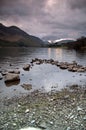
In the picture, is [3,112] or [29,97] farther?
[29,97]

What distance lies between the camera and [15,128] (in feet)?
38.5

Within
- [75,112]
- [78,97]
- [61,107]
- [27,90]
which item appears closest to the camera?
[75,112]

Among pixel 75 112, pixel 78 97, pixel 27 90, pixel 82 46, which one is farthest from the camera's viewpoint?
pixel 82 46

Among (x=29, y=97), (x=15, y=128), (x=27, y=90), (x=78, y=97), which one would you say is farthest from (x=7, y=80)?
(x=15, y=128)

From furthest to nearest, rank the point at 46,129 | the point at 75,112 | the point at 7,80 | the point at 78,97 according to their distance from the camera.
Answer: the point at 7,80 < the point at 78,97 < the point at 75,112 < the point at 46,129

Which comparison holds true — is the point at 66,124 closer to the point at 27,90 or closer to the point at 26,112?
the point at 26,112

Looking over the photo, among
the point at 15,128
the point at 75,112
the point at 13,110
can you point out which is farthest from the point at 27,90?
the point at 15,128

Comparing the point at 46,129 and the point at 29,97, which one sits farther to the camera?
the point at 29,97

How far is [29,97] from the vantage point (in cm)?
1923

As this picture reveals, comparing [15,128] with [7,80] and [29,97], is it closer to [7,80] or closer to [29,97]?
[29,97]

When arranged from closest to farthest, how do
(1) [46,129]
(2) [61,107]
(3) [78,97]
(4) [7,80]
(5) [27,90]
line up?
(1) [46,129], (2) [61,107], (3) [78,97], (5) [27,90], (4) [7,80]

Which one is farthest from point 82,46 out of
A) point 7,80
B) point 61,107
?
point 61,107

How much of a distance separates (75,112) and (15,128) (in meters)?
4.41

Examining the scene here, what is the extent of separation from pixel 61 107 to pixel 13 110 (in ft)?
11.5
